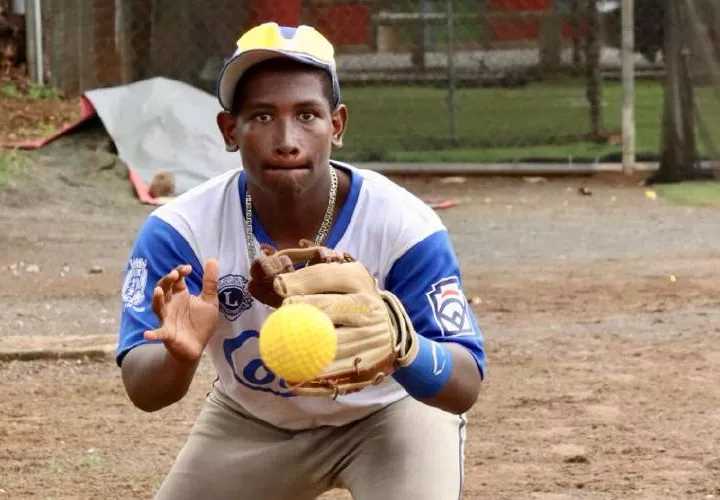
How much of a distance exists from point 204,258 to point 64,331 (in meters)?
3.79

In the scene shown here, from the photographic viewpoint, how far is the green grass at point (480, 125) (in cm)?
1194

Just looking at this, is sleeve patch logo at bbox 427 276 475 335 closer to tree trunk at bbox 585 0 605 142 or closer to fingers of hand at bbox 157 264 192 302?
fingers of hand at bbox 157 264 192 302

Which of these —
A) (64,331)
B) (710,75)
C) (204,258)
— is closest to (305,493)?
(204,258)

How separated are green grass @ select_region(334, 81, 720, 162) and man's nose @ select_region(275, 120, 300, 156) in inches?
350

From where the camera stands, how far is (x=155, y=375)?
3.04 metres

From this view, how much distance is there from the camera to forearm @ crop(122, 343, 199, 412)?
3.00 metres

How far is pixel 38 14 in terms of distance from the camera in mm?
14336

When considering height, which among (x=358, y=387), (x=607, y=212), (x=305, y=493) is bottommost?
(x=607, y=212)

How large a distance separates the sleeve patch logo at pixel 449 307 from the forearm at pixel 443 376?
0.05 metres

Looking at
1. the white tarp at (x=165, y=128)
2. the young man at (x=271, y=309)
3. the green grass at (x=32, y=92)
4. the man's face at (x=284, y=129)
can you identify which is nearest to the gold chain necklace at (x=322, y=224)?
the young man at (x=271, y=309)

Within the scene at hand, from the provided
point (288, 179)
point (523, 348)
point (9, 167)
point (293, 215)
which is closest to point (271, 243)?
point (293, 215)

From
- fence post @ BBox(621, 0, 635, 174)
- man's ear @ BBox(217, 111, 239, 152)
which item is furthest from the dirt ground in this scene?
man's ear @ BBox(217, 111, 239, 152)

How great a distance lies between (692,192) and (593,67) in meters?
1.36

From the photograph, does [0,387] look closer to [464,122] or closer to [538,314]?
[538,314]
